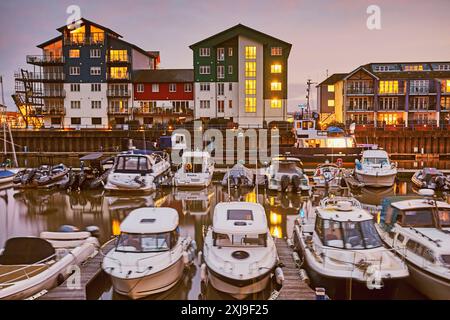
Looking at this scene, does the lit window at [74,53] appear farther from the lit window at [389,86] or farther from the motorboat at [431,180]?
the motorboat at [431,180]

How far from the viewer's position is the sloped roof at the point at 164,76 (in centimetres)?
3455

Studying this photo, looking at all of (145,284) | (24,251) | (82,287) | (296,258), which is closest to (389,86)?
(296,258)

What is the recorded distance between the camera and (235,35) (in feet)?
99.7

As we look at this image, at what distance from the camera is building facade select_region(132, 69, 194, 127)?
113 feet

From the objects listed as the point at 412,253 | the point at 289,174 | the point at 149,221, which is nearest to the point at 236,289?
the point at 149,221

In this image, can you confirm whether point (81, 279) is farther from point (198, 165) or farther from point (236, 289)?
point (198, 165)

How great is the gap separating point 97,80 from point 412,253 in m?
31.4

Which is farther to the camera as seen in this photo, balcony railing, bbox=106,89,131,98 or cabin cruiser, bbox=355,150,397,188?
balcony railing, bbox=106,89,131,98

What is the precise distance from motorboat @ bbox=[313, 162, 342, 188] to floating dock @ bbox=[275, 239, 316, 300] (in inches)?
348

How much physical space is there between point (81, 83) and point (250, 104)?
14.0m

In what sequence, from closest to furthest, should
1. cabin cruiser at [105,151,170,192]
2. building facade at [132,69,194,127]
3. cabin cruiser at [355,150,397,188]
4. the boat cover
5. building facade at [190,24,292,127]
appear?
the boat cover
cabin cruiser at [105,151,170,192]
cabin cruiser at [355,150,397,188]
building facade at [190,24,292,127]
building facade at [132,69,194,127]

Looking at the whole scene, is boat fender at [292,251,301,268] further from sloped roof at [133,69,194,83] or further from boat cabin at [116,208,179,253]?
sloped roof at [133,69,194,83]

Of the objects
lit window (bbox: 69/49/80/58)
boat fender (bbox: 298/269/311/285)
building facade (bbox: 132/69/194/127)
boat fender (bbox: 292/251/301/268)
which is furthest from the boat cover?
lit window (bbox: 69/49/80/58)
